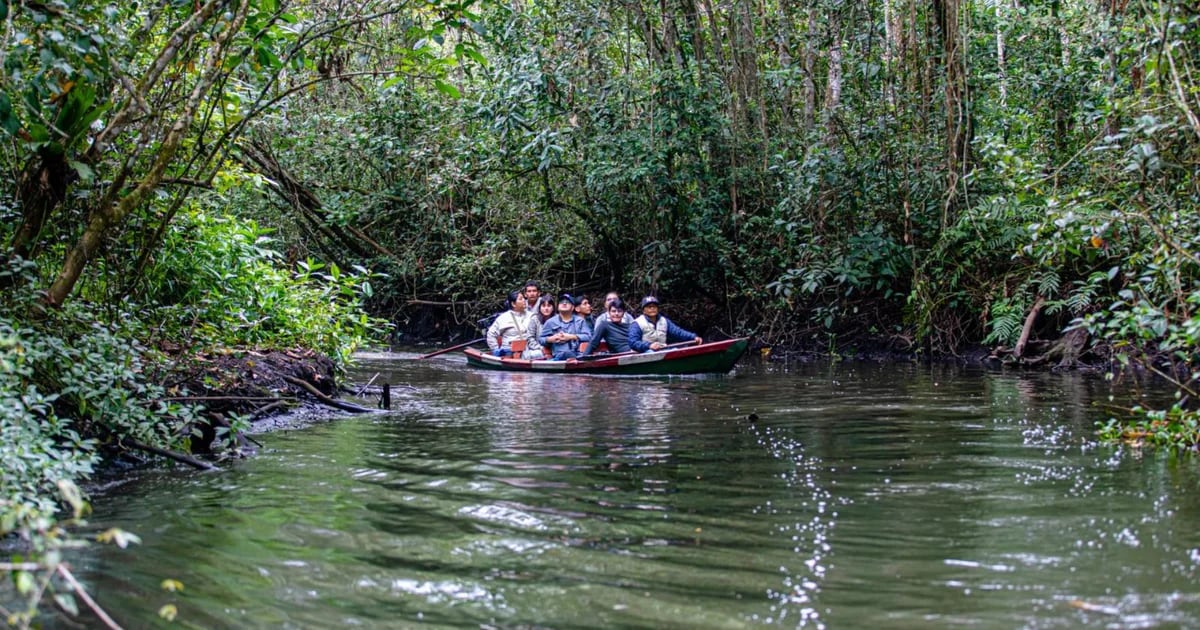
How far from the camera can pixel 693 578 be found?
439cm

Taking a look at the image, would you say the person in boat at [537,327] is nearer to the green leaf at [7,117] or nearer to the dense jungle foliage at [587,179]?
the dense jungle foliage at [587,179]

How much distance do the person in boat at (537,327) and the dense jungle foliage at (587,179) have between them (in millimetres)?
2177

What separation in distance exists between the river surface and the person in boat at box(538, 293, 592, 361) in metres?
6.78

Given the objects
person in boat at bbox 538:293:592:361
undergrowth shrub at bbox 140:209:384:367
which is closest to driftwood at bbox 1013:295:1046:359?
person in boat at bbox 538:293:592:361

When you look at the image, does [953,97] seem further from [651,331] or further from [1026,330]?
[651,331]

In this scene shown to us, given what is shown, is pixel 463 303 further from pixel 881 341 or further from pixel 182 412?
pixel 182 412

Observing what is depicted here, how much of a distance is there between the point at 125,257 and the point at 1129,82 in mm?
8546

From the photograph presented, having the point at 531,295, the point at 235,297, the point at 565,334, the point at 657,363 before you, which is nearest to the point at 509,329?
the point at 531,295

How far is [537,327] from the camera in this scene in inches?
661

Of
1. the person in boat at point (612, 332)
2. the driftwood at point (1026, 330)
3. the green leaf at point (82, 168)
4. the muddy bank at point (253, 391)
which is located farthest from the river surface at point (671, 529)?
the person in boat at point (612, 332)

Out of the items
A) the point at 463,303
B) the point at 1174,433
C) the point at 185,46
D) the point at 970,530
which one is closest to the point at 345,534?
the point at 970,530

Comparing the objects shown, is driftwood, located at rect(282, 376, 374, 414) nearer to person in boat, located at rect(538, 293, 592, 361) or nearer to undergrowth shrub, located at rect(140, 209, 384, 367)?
undergrowth shrub, located at rect(140, 209, 384, 367)

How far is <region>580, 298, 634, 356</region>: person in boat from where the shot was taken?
616 inches

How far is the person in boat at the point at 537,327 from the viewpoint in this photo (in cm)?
1645
